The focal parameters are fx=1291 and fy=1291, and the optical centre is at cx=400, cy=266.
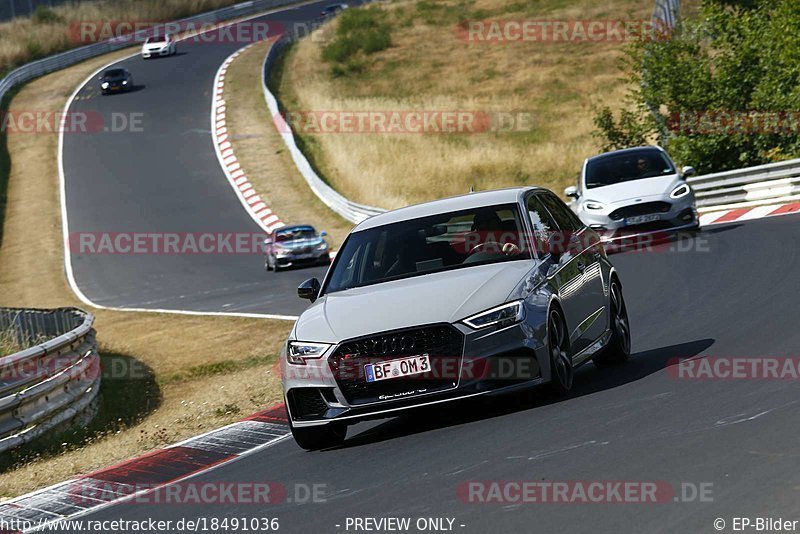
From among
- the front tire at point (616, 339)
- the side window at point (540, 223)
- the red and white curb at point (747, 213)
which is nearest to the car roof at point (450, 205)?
the side window at point (540, 223)

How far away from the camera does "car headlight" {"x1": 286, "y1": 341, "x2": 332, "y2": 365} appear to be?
8.52 metres

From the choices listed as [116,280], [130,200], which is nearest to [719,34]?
[116,280]

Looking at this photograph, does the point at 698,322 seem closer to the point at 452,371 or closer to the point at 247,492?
the point at 452,371

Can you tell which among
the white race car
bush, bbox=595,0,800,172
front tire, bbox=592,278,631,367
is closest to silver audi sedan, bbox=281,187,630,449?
front tire, bbox=592,278,631,367

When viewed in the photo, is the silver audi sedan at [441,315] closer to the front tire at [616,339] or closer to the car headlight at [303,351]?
the car headlight at [303,351]

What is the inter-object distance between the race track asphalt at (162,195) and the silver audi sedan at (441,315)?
12.1 meters

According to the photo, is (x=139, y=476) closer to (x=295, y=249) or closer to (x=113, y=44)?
(x=295, y=249)

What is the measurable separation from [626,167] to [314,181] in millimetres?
19511

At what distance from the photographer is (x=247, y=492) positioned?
779 centimetres

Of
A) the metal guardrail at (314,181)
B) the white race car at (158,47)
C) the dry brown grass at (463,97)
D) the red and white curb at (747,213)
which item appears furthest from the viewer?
the white race car at (158,47)

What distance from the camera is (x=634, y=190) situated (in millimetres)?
21641

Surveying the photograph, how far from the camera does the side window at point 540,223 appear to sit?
31.2 feet

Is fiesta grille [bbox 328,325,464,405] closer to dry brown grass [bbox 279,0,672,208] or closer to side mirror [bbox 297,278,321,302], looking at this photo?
side mirror [bbox 297,278,321,302]

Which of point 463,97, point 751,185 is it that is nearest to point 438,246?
point 751,185
